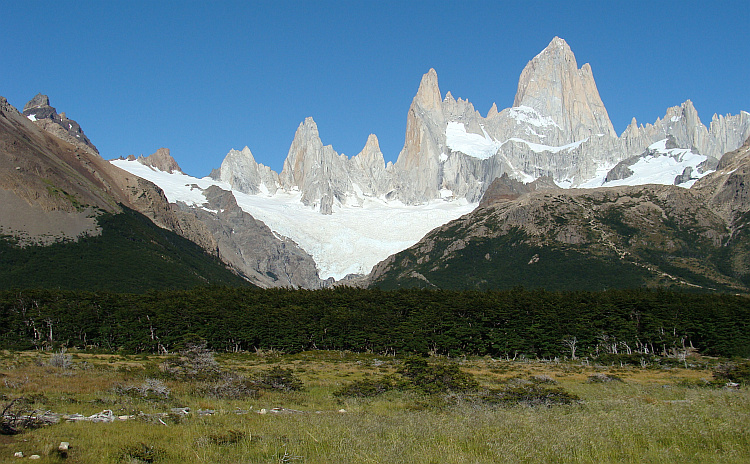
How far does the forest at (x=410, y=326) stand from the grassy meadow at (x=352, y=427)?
53.1 metres

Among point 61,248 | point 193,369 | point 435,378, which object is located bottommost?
point 193,369

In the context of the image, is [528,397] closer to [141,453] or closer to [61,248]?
[141,453]

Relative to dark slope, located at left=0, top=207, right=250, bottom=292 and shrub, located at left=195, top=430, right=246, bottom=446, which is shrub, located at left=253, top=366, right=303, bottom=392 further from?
dark slope, located at left=0, top=207, right=250, bottom=292

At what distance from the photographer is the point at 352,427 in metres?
25.7

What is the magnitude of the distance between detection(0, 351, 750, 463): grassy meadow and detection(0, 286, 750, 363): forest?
53.1 meters

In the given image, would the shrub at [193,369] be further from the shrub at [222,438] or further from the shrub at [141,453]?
the shrub at [141,453]

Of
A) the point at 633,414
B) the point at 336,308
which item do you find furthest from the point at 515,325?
the point at 633,414

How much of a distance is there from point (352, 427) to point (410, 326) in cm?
7617

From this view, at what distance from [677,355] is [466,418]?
3009 inches

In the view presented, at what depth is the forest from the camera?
Result: 309 feet

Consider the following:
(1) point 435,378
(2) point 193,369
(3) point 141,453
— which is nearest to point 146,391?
(2) point 193,369

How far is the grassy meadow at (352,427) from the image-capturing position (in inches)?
808

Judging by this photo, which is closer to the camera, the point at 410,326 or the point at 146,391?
the point at 146,391

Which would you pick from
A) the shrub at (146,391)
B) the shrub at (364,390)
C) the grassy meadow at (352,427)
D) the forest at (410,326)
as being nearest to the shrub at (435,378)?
the grassy meadow at (352,427)
